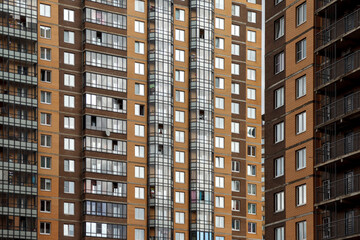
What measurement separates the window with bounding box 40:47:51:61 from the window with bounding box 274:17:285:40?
43.7m

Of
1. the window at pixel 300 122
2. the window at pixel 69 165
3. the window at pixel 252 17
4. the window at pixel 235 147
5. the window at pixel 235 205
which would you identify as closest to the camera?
the window at pixel 300 122

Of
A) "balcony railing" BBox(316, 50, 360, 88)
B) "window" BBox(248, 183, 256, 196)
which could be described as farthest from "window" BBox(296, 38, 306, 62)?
"window" BBox(248, 183, 256, 196)

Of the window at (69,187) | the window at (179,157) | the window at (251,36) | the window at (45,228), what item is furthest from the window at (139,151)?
the window at (251,36)

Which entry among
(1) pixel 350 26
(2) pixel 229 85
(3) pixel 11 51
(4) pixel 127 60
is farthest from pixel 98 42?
(1) pixel 350 26

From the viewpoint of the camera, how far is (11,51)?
10119 centimetres

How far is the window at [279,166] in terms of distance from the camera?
6438 centimetres

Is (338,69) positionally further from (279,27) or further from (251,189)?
(251,189)

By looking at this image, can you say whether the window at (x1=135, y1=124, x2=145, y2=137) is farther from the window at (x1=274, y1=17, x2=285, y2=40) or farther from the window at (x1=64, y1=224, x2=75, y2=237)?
the window at (x1=274, y1=17, x2=285, y2=40)

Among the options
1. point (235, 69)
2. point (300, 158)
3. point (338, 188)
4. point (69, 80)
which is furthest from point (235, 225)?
point (338, 188)

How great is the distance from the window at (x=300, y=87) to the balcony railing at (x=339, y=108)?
2.55 meters

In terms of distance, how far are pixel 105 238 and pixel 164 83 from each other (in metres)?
21.9

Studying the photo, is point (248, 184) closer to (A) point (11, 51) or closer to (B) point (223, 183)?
(B) point (223, 183)

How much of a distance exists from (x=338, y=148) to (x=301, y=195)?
4860mm

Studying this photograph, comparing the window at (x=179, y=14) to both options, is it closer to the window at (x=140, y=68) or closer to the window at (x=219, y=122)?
the window at (x=140, y=68)
